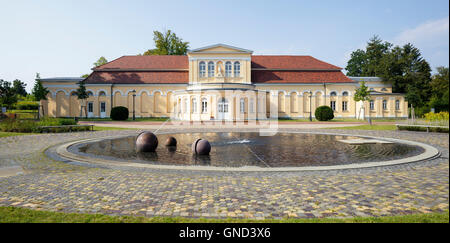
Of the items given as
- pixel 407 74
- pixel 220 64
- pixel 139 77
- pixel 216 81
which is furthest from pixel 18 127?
pixel 407 74

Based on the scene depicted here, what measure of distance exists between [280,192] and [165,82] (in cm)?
4300

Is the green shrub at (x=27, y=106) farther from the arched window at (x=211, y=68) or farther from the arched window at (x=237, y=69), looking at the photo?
the arched window at (x=237, y=69)

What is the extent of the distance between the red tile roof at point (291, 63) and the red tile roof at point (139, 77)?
43.6ft

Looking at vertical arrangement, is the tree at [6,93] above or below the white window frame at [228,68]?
below

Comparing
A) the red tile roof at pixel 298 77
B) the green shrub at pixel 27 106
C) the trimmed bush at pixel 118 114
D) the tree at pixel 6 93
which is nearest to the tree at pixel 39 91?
the tree at pixel 6 93

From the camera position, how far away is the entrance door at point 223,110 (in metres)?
39.0

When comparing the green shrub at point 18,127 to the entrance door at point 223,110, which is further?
the entrance door at point 223,110

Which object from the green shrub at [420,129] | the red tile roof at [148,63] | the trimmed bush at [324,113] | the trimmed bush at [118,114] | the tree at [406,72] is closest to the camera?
Answer: the green shrub at [420,129]

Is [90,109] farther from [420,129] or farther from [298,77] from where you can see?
[420,129]

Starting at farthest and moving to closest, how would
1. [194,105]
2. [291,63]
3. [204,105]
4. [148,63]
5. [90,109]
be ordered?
[291,63]
[148,63]
[90,109]
[194,105]
[204,105]

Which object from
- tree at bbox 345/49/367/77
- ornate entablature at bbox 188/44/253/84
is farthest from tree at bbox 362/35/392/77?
ornate entablature at bbox 188/44/253/84

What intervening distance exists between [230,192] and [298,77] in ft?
146

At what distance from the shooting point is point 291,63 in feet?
164
